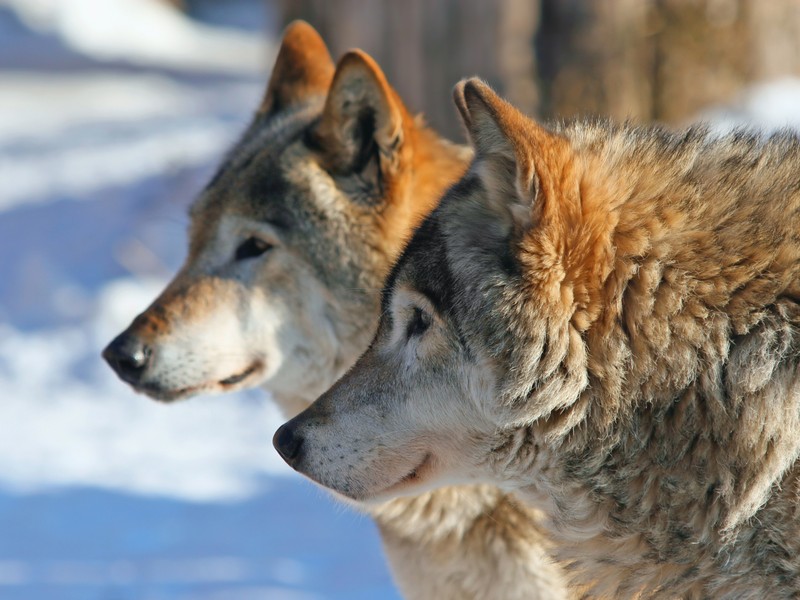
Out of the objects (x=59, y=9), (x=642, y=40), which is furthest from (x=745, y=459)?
(x=59, y=9)

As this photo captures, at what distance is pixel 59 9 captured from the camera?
1612 centimetres

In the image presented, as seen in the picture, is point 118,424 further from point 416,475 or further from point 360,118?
point 416,475

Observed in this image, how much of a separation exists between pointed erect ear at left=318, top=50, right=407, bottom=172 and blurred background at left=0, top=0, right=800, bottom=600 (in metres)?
1.18

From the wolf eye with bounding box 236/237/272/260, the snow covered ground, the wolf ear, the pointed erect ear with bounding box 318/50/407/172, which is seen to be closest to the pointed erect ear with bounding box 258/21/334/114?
the pointed erect ear with bounding box 318/50/407/172

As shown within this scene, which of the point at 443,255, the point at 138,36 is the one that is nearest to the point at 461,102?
the point at 443,255

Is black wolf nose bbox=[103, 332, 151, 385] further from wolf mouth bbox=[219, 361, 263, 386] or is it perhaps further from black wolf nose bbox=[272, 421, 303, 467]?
black wolf nose bbox=[272, 421, 303, 467]

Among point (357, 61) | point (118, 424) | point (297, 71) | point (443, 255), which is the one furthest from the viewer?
point (118, 424)

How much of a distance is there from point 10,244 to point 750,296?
850 centimetres

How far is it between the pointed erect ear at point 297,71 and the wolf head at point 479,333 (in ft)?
5.42

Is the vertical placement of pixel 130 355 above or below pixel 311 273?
below

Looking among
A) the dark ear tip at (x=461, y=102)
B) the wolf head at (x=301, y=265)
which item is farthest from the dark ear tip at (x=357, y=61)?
the dark ear tip at (x=461, y=102)

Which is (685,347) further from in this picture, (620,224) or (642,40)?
(642,40)

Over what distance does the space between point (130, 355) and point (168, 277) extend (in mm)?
5013

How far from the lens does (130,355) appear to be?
3604mm
